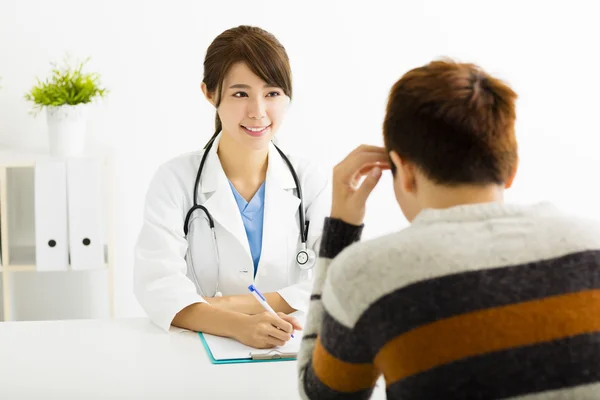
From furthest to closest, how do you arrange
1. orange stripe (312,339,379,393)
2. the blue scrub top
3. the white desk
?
1. the blue scrub top
2. the white desk
3. orange stripe (312,339,379,393)

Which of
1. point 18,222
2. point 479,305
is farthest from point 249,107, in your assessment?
point 18,222

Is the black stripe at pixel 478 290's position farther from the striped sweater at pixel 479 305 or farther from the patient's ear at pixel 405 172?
the patient's ear at pixel 405 172

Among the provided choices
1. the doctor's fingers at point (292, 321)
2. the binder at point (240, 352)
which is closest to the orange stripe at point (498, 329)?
the binder at point (240, 352)

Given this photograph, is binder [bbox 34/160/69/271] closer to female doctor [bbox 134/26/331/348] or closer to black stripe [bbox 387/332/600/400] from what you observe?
female doctor [bbox 134/26/331/348]

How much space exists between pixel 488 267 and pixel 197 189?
1230 millimetres

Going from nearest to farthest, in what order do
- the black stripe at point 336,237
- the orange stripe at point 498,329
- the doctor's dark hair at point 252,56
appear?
1. the orange stripe at point 498,329
2. the black stripe at point 336,237
3. the doctor's dark hair at point 252,56

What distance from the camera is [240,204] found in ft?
7.23

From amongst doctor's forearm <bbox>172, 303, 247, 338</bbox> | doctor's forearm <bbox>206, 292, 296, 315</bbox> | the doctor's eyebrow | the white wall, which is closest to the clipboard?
doctor's forearm <bbox>172, 303, 247, 338</bbox>

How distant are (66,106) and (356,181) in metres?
2.15

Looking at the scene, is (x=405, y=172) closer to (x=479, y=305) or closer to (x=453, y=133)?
(x=453, y=133)

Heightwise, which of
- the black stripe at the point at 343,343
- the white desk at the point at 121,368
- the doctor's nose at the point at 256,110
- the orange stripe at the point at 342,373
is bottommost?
the white desk at the point at 121,368

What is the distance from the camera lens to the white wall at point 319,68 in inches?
140

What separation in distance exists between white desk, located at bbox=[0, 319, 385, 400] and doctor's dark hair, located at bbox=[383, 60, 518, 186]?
57 cm

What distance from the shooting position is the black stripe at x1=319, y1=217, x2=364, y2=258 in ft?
4.46
